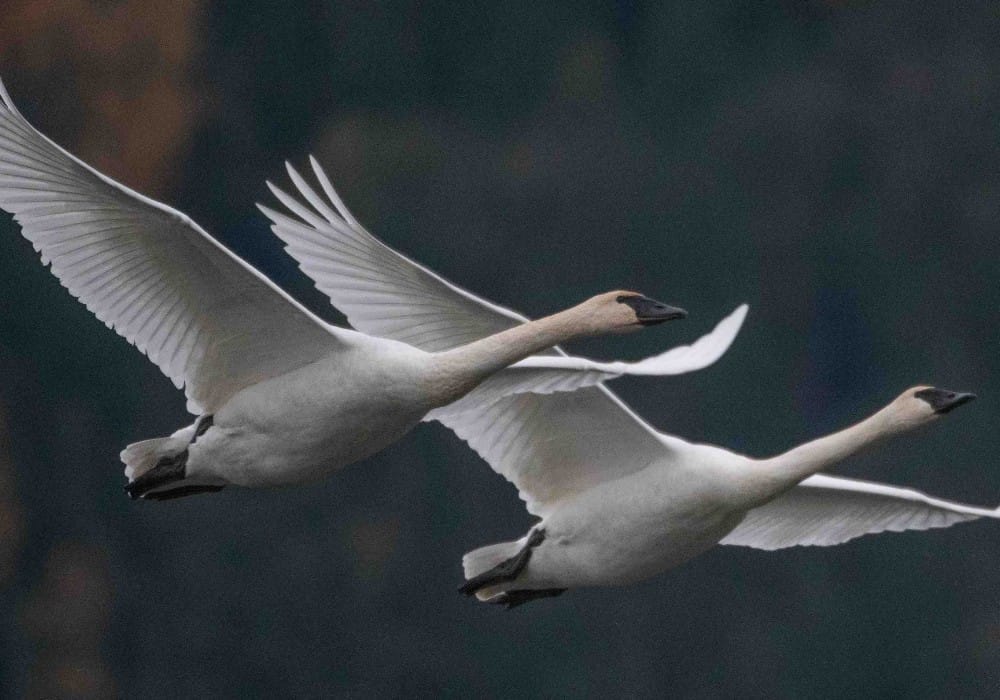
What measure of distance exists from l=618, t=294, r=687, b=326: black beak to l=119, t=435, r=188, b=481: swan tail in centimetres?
212

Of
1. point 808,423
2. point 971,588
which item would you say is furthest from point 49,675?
point 971,588

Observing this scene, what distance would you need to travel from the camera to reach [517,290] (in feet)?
50.2

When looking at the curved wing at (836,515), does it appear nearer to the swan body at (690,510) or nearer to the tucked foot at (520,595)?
the swan body at (690,510)

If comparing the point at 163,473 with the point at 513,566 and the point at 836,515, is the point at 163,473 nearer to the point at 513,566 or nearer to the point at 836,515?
the point at 513,566

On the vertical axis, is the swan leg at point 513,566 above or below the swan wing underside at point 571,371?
below

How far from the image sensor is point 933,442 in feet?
50.8

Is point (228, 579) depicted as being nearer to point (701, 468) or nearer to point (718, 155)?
point (718, 155)

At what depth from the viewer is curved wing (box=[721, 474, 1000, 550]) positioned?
10.2 meters

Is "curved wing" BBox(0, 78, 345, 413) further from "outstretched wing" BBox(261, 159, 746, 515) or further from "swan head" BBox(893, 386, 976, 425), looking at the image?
"swan head" BBox(893, 386, 976, 425)

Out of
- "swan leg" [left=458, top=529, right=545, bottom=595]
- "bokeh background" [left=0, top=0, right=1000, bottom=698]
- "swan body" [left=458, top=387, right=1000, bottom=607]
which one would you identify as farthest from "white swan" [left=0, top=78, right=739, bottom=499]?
"bokeh background" [left=0, top=0, right=1000, bottom=698]

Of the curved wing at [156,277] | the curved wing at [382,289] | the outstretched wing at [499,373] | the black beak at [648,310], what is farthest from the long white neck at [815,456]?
the curved wing at [156,277]

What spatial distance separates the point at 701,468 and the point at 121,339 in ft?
22.0

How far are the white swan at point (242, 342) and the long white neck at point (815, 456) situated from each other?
592mm

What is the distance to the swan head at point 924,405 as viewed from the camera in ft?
31.4
